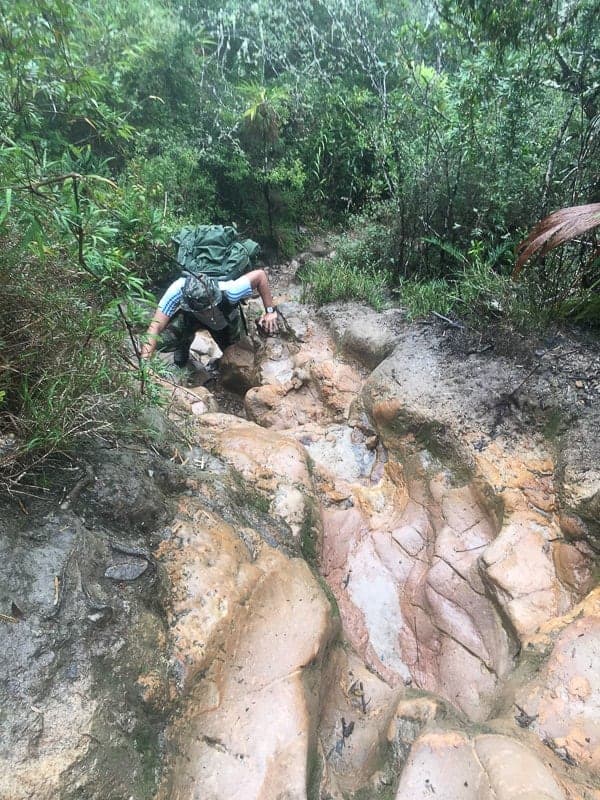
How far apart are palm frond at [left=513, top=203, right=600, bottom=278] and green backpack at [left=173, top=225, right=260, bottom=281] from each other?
2840 mm

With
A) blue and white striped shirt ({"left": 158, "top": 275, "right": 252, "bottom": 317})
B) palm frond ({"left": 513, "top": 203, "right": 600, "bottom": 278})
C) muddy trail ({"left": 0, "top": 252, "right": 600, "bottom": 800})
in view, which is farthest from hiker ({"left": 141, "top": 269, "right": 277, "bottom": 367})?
palm frond ({"left": 513, "top": 203, "right": 600, "bottom": 278})

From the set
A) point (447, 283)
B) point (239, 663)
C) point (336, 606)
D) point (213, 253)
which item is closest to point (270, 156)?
point (213, 253)

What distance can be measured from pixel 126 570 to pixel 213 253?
351 centimetres

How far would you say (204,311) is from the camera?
443cm

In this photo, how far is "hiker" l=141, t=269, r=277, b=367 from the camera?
166 inches

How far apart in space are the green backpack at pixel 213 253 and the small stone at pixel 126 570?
323 cm

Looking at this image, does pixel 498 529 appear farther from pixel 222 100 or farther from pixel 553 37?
pixel 222 100

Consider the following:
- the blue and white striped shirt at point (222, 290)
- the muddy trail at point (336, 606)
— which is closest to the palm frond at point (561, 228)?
the muddy trail at point (336, 606)

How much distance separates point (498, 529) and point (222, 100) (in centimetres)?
745

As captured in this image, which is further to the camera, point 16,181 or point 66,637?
point 66,637

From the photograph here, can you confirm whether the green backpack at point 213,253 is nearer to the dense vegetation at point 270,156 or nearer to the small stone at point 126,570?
the dense vegetation at point 270,156

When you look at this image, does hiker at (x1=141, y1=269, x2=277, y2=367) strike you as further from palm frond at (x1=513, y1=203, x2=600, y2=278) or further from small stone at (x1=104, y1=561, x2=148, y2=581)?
palm frond at (x1=513, y1=203, x2=600, y2=278)

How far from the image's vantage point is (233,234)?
480 centimetres

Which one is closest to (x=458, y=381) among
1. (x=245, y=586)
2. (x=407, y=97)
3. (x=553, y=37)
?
(x=245, y=586)
